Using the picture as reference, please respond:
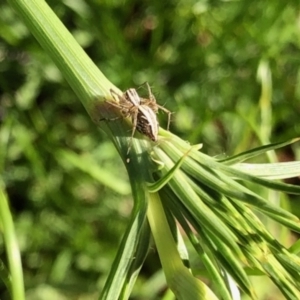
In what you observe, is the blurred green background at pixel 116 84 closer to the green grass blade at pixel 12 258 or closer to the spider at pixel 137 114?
the green grass blade at pixel 12 258

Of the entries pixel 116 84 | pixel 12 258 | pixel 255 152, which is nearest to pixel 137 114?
pixel 255 152

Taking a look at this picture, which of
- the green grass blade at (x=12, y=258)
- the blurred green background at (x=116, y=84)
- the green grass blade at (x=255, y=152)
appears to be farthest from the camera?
the blurred green background at (x=116, y=84)

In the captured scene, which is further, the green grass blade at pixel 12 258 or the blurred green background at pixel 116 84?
the blurred green background at pixel 116 84

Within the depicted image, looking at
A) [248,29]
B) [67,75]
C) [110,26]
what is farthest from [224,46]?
[67,75]

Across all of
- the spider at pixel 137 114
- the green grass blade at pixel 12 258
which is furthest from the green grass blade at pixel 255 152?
the green grass blade at pixel 12 258

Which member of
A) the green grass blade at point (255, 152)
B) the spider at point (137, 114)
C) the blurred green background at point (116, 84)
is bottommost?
the green grass blade at point (255, 152)

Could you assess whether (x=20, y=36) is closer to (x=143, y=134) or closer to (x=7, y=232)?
(x=7, y=232)

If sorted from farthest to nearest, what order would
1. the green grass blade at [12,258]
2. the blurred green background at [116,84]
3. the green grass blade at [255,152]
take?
1. the blurred green background at [116,84]
2. the green grass blade at [12,258]
3. the green grass blade at [255,152]

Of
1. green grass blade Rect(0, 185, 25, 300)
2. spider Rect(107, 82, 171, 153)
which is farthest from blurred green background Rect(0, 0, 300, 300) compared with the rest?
spider Rect(107, 82, 171, 153)
